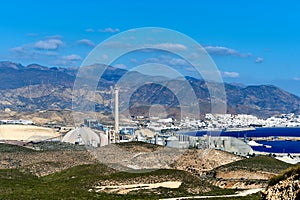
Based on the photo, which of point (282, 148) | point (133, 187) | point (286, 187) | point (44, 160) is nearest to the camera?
point (286, 187)

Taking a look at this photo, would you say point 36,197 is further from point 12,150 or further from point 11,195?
point 12,150

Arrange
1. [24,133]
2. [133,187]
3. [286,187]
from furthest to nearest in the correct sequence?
[24,133], [133,187], [286,187]

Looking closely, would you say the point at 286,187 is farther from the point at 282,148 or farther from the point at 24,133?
the point at 282,148

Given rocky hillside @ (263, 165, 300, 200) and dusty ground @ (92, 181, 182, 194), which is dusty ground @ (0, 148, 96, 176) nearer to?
dusty ground @ (92, 181, 182, 194)

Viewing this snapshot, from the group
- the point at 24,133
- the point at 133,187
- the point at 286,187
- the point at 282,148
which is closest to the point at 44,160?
the point at 133,187

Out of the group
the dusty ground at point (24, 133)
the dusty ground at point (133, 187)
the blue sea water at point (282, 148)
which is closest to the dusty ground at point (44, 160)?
the dusty ground at point (133, 187)

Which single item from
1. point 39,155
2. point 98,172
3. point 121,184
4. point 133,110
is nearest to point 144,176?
point 121,184

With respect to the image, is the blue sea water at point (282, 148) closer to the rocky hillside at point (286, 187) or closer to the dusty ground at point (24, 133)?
the dusty ground at point (24, 133)

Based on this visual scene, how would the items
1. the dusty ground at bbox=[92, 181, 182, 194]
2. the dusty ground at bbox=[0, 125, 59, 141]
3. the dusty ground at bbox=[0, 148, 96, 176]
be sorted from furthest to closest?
the dusty ground at bbox=[0, 125, 59, 141]
the dusty ground at bbox=[0, 148, 96, 176]
the dusty ground at bbox=[92, 181, 182, 194]

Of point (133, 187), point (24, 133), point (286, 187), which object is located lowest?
point (133, 187)

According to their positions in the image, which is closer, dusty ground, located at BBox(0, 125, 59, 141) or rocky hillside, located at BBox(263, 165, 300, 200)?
rocky hillside, located at BBox(263, 165, 300, 200)

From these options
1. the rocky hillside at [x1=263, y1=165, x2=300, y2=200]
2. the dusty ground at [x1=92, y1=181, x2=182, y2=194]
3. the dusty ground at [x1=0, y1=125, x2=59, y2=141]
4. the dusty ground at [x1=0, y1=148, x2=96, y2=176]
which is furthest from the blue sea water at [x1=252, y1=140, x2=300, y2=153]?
the rocky hillside at [x1=263, y1=165, x2=300, y2=200]
